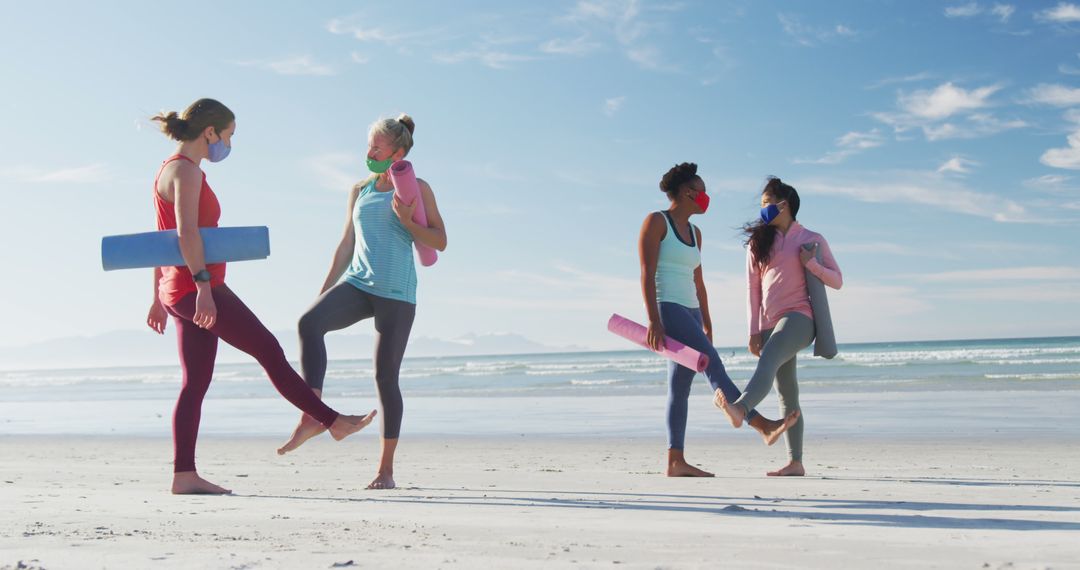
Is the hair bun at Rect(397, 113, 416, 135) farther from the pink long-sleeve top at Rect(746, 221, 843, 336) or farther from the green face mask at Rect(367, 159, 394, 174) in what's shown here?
the pink long-sleeve top at Rect(746, 221, 843, 336)

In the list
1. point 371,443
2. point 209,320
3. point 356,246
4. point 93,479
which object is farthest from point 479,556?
point 371,443

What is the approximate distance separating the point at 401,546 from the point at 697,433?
21.4 ft

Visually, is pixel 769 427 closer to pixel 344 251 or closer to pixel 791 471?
pixel 791 471

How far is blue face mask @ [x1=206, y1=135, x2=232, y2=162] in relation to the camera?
4.41 m

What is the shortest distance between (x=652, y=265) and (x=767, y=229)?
2.45 ft

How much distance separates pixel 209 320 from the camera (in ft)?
13.5

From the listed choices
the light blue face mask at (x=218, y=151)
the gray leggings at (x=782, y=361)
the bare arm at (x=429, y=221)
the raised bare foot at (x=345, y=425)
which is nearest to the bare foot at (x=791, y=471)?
the gray leggings at (x=782, y=361)

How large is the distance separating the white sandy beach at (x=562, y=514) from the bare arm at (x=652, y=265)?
0.86 m

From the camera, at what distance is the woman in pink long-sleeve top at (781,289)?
506cm

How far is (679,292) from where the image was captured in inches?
204

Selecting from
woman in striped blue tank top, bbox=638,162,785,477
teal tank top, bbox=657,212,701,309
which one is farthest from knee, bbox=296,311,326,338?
teal tank top, bbox=657,212,701,309

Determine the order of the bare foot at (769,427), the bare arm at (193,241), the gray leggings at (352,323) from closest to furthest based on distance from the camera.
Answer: the bare arm at (193,241)
the gray leggings at (352,323)
the bare foot at (769,427)

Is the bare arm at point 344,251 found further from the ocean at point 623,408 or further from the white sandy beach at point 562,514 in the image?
the ocean at point 623,408

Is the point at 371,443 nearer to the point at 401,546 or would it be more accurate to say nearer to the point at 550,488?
the point at 550,488
